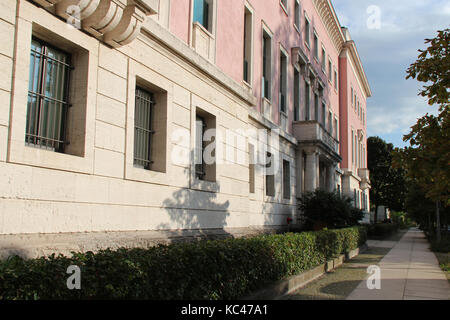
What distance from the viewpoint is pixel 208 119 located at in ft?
37.3

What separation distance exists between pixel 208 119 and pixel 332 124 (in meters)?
21.0

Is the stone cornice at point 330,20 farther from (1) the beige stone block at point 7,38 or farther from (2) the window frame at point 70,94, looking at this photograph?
(1) the beige stone block at point 7,38

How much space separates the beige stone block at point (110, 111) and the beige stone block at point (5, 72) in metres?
1.70

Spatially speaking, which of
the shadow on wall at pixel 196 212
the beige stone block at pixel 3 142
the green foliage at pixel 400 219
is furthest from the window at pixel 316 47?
the green foliage at pixel 400 219

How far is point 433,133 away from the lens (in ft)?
24.6

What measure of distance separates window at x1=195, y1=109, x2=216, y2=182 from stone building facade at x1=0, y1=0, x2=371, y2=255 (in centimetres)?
3

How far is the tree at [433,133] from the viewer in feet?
24.0

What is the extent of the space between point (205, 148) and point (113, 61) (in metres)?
4.24

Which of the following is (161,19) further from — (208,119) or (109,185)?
(109,185)

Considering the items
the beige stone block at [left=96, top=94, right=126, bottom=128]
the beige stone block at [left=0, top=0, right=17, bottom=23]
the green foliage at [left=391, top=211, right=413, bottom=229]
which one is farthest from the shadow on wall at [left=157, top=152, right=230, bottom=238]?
the green foliage at [left=391, top=211, right=413, bottom=229]

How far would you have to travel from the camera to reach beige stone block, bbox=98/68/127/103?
7.21m

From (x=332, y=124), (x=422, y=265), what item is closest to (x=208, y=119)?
(x=422, y=265)

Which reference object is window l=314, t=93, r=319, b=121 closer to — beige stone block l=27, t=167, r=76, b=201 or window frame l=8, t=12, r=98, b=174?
window frame l=8, t=12, r=98, b=174
